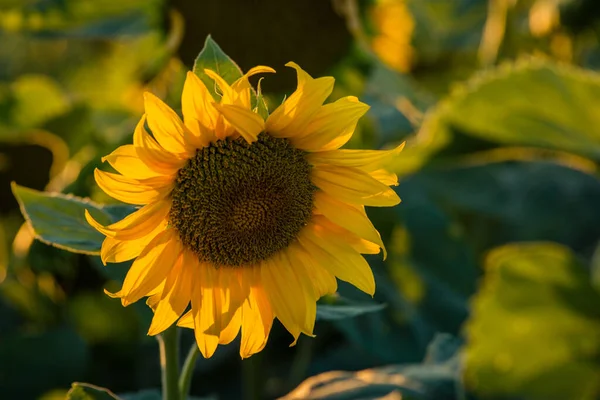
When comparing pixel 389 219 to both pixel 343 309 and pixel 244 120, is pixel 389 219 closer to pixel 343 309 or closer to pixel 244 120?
pixel 343 309

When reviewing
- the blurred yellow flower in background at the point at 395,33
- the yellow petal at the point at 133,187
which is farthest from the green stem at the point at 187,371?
the blurred yellow flower in background at the point at 395,33

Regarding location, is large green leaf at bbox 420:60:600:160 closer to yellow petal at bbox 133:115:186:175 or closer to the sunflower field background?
the sunflower field background

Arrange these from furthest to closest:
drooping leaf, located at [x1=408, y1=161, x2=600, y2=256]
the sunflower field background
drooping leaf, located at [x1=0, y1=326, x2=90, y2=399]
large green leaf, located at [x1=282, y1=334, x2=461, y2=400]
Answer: drooping leaf, located at [x1=408, y1=161, x2=600, y2=256]
drooping leaf, located at [x1=0, y1=326, x2=90, y2=399]
the sunflower field background
large green leaf, located at [x1=282, y1=334, x2=461, y2=400]

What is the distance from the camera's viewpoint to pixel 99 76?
1.80 m

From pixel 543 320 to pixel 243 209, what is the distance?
21.4 inches

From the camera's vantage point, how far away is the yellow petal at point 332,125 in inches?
21.4

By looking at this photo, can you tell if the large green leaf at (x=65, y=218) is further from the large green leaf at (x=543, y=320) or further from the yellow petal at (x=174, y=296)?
the large green leaf at (x=543, y=320)

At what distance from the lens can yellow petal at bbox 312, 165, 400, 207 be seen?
556mm

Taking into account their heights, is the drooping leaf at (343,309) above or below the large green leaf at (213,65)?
below

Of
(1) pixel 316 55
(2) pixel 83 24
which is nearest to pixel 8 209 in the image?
(2) pixel 83 24

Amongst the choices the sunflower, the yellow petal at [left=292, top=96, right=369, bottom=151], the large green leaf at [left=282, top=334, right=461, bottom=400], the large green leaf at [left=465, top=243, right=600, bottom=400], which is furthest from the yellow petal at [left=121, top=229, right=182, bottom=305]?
the large green leaf at [left=465, top=243, right=600, bottom=400]

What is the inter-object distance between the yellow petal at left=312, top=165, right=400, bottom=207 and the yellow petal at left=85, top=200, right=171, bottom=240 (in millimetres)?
106

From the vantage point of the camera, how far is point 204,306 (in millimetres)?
583

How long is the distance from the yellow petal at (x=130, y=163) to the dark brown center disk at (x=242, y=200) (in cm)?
3
